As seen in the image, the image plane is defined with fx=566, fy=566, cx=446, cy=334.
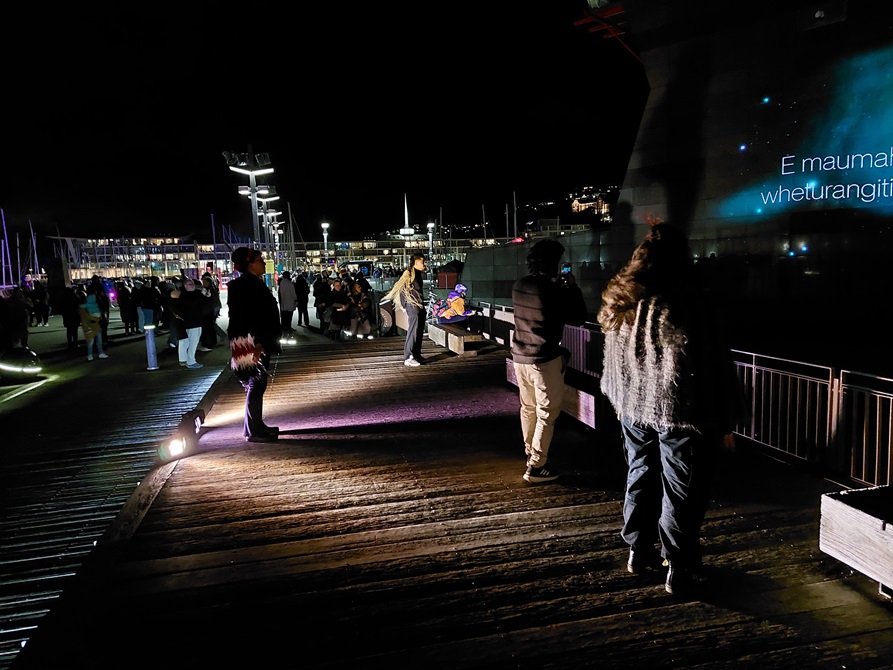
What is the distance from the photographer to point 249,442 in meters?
6.80

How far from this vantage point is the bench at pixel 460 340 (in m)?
12.4

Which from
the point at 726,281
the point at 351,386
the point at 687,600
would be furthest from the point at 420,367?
the point at 687,600

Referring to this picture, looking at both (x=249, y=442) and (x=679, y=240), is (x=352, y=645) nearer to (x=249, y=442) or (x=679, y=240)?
(x=679, y=240)

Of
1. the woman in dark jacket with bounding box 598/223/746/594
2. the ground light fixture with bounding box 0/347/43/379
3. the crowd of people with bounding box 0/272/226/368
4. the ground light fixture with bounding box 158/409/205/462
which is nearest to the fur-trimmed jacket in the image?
the woman in dark jacket with bounding box 598/223/746/594

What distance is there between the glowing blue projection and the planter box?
31.8ft

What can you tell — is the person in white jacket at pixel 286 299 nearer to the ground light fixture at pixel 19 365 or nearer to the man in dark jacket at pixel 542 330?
the ground light fixture at pixel 19 365

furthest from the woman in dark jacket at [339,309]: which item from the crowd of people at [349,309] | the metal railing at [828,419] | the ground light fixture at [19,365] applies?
the metal railing at [828,419]

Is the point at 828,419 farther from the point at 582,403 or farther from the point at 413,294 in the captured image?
the point at 413,294

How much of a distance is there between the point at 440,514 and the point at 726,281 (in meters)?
11.5

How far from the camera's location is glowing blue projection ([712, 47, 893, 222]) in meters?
10.5

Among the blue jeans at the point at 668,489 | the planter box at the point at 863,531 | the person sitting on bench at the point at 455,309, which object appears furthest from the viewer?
the person sitting on bench at the point at 455,309

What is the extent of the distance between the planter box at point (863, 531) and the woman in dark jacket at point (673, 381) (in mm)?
759

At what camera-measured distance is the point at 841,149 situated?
36.4 ft

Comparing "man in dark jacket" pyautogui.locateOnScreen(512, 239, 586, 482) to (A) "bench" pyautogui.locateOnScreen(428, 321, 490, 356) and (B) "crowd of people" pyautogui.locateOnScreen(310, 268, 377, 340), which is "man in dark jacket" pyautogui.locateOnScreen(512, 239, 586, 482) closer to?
(A) "bench" pyautogui.locateOnScreen(428, 321, 490, 356)
